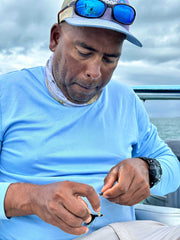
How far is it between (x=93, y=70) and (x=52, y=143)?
34cm

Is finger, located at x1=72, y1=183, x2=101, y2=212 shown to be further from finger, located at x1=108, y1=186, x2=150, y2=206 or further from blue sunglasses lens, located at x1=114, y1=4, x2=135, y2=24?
blue sunglasses lens, located at x1=114, y1=4, x2=135, y2=24

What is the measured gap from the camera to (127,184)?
1.18 m

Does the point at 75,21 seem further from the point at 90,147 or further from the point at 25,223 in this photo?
the point at 25,223

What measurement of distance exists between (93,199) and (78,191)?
7cm

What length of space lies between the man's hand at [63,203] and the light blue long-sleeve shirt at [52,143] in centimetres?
20

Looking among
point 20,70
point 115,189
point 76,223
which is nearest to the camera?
point 76,223

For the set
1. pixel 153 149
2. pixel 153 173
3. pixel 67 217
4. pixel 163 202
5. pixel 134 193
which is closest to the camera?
pixel 67 217

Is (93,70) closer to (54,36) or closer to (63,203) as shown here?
(54,36)

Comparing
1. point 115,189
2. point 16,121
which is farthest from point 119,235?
A: point 16,121

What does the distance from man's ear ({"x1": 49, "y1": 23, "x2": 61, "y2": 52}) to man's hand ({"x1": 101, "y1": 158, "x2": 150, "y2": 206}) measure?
592 mm

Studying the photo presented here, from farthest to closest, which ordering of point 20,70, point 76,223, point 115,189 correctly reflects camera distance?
1. point 20,70
2. point 115,189
3. point 76,223

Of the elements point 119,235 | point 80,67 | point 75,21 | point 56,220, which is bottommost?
point 119,235

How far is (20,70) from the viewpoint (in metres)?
1.47

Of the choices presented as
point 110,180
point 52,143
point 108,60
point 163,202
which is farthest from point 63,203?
point 163,202
